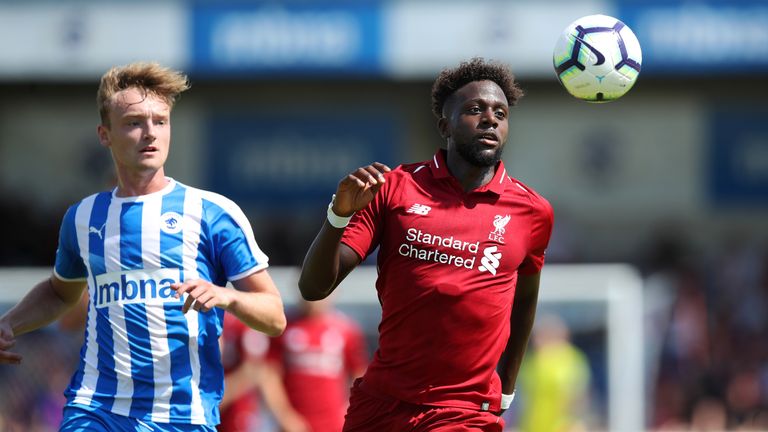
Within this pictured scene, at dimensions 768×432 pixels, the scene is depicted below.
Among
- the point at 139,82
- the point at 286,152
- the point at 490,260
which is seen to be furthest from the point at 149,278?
the point at 286,152

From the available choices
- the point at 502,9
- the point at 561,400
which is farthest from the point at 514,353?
the point at 502,9

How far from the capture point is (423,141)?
16.0 meters

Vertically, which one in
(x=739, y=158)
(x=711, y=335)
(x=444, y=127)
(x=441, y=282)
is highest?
(x=444, y=127)

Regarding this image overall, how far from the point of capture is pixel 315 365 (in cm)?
926

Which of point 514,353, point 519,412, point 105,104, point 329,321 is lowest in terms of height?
point 519,412

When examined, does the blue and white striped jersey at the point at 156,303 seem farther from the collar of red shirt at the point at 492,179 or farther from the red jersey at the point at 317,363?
the red jersey at the point at 317,363

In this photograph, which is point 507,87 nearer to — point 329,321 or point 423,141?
point 329,321

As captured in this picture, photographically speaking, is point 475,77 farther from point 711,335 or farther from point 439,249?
point 711,335

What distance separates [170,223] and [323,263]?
2.01ft

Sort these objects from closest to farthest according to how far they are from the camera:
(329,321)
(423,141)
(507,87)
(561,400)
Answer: (507,87)
(329,321)
(561,400)
(423,141)

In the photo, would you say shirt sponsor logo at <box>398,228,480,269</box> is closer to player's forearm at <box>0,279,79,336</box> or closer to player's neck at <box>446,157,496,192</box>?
player's neck at <box>446,157,496,192</box>

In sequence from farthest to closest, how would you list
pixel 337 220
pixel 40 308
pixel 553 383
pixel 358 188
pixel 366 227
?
pixel 553 383
pixel 40 308
pixel 366 227
pixel 337 220
pixel 358 188

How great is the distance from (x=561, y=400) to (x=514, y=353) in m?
6.84

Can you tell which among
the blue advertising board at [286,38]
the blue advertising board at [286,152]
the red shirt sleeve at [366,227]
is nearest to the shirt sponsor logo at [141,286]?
the red shirt sleeve at [366,227]
